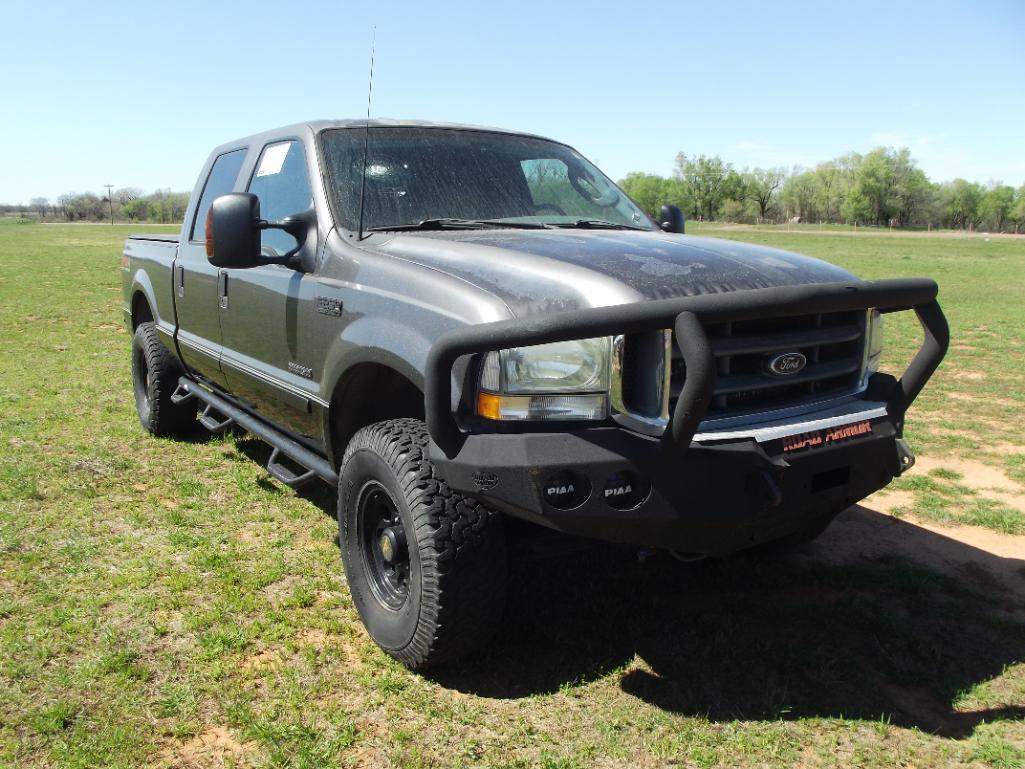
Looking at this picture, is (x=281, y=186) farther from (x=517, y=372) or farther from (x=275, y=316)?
(x=517, y=372)

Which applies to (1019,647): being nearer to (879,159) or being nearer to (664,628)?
(664,628)

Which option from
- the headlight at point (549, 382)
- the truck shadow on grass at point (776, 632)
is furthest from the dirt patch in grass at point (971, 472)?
the headlight at point (549, 382)

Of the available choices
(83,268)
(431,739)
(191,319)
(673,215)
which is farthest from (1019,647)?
(83,268)

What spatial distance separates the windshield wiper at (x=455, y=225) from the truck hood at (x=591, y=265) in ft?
0.49

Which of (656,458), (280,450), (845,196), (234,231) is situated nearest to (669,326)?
(656,458)

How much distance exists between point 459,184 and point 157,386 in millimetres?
3181

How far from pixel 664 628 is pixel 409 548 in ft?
3.82

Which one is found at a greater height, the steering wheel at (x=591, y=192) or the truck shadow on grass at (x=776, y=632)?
the steering wheel at (x=591, y=192)

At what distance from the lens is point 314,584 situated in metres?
3.80

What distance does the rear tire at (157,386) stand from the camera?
589 centimetres

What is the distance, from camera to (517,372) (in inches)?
101

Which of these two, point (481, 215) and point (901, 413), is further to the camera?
point (481, 215)

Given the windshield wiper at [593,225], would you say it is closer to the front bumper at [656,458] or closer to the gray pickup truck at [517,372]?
the gray pickup truck at [517,372]

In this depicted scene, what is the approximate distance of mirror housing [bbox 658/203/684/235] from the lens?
461cm
